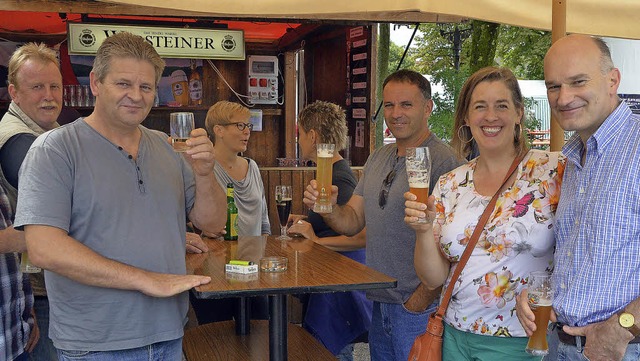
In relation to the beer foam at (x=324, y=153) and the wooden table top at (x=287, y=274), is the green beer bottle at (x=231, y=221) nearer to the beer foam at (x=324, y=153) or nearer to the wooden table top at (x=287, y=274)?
the wooden table top at (x=287, y=274)

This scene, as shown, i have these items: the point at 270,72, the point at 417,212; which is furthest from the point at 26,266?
the point at 270,72

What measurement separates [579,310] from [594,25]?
221 centimetres

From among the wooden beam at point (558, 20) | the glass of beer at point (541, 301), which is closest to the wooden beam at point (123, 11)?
the wooden beam at point (558, 20)

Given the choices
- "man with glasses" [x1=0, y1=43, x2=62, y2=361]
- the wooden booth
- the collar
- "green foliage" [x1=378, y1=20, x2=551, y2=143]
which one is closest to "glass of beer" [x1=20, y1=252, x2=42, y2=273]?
"man with glasses" [x1=0, y1=43, x2=62, y2=361]

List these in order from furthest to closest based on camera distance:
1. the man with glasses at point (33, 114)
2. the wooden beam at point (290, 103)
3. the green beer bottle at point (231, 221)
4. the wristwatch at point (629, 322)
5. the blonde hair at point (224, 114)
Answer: the wooden beam at point (290, 103) < the blonde hair at point (224, 114) < the green beer bottle at point (231, 221) < the man with glasses at point (33, 114) < the wristwatch at point (629, 322)

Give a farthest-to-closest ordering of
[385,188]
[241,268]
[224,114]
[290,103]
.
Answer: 1. [290,103]
2. [224,114]
3. [385,188]
4. [241,268]

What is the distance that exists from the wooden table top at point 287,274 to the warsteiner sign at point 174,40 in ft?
12.2

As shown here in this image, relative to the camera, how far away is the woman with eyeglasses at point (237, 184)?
182 inches

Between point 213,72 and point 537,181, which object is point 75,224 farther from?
point 213,72

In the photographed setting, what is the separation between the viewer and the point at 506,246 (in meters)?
2.55

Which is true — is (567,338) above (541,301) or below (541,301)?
below

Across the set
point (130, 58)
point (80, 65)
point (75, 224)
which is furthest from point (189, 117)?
point (80, 65)

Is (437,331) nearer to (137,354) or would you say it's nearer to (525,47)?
(137,354)

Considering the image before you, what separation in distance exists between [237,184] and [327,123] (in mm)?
702
